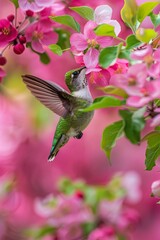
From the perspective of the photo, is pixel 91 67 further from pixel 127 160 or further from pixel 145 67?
pixel 127 160

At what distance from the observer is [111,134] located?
1272 mm

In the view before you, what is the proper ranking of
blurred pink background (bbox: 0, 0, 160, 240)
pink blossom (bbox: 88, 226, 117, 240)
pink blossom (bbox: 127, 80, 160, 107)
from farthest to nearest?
blurred pink background (bbox: 0, 0, 160, 240) < pink blossom (bbox: 88, 226, 117, 240) < pink blossom (bbox: 127, 80, 160, 107)

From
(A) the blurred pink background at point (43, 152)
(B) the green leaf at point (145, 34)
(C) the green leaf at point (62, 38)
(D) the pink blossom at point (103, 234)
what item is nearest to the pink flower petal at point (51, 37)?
(C) the green leaf at point (62, 38)

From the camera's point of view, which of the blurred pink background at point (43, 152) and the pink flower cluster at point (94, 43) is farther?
the blurred pink background at point (43, 152)

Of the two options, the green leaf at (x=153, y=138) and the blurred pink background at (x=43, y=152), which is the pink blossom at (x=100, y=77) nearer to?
the green leaf at (x=153, y=138)

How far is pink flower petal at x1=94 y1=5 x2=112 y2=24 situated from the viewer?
1396 mm

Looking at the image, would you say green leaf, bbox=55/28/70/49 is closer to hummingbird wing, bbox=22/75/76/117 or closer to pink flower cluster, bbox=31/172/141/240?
hummingbird wing, bbox=22/75/76/117

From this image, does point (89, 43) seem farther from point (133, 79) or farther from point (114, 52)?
point (133, 79)

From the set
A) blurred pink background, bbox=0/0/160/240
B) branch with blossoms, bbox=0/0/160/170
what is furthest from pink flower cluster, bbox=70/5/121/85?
blurred pink background, bbox=0/0/160/240

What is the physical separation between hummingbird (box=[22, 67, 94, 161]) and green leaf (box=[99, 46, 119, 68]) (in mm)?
177

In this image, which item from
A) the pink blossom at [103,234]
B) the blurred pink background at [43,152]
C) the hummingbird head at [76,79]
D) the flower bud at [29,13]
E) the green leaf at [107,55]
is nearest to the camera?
the green leaf at [107,55]

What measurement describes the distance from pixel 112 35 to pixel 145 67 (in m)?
0.17

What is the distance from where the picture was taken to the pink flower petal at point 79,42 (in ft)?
4.67

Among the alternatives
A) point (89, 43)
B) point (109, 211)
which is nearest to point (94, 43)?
point (89, 43)
